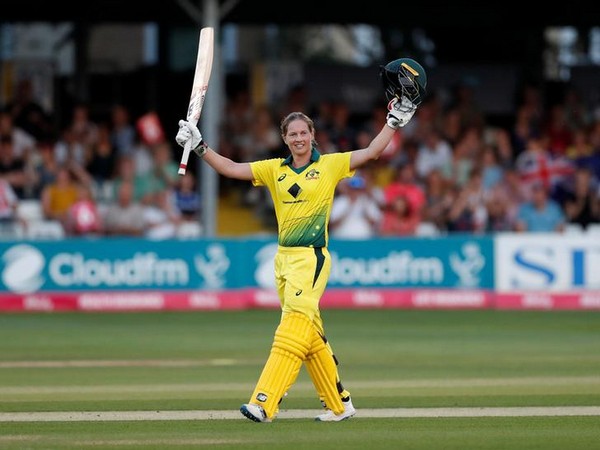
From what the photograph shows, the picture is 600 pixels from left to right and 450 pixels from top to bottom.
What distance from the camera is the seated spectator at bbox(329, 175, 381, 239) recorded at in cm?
1800

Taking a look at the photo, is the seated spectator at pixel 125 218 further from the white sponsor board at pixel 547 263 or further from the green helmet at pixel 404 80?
the green helmet at pixel 404 80

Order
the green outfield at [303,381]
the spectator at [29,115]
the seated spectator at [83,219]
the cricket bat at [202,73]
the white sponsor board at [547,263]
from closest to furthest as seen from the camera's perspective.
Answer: the green outfield at [303,381], the cricket bat at [202,73], the white sponsor board at [547,263], the seated spectator at [83,219], the spectator at [29,115]

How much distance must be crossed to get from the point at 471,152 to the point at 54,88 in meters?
7.57

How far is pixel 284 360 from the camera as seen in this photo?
24.7ft

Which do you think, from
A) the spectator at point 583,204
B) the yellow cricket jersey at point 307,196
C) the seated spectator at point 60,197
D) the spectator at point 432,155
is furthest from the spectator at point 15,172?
the yellow cricket jersey at point 307,196

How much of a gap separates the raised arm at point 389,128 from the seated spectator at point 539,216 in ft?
35.2

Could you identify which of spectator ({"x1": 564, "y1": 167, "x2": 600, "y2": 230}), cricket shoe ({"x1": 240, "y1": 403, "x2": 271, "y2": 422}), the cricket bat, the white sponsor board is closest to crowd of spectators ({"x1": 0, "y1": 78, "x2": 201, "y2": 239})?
the white sponsor board

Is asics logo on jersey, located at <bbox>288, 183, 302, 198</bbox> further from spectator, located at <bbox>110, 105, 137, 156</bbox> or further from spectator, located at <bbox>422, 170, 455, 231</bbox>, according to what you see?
spectator, located at <bbox>110, 105, 137, 156</bbox>

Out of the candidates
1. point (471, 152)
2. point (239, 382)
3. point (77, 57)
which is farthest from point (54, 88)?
point (239, 382)

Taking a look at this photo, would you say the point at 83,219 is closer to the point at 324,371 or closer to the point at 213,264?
the point at 213,264

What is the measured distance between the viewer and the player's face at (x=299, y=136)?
770 cm

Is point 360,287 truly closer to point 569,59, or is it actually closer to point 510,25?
point 510,25

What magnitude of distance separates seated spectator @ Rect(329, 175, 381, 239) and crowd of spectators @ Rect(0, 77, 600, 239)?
13mm

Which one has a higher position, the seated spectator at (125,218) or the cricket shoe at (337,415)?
the seated spectator at (125,218)
